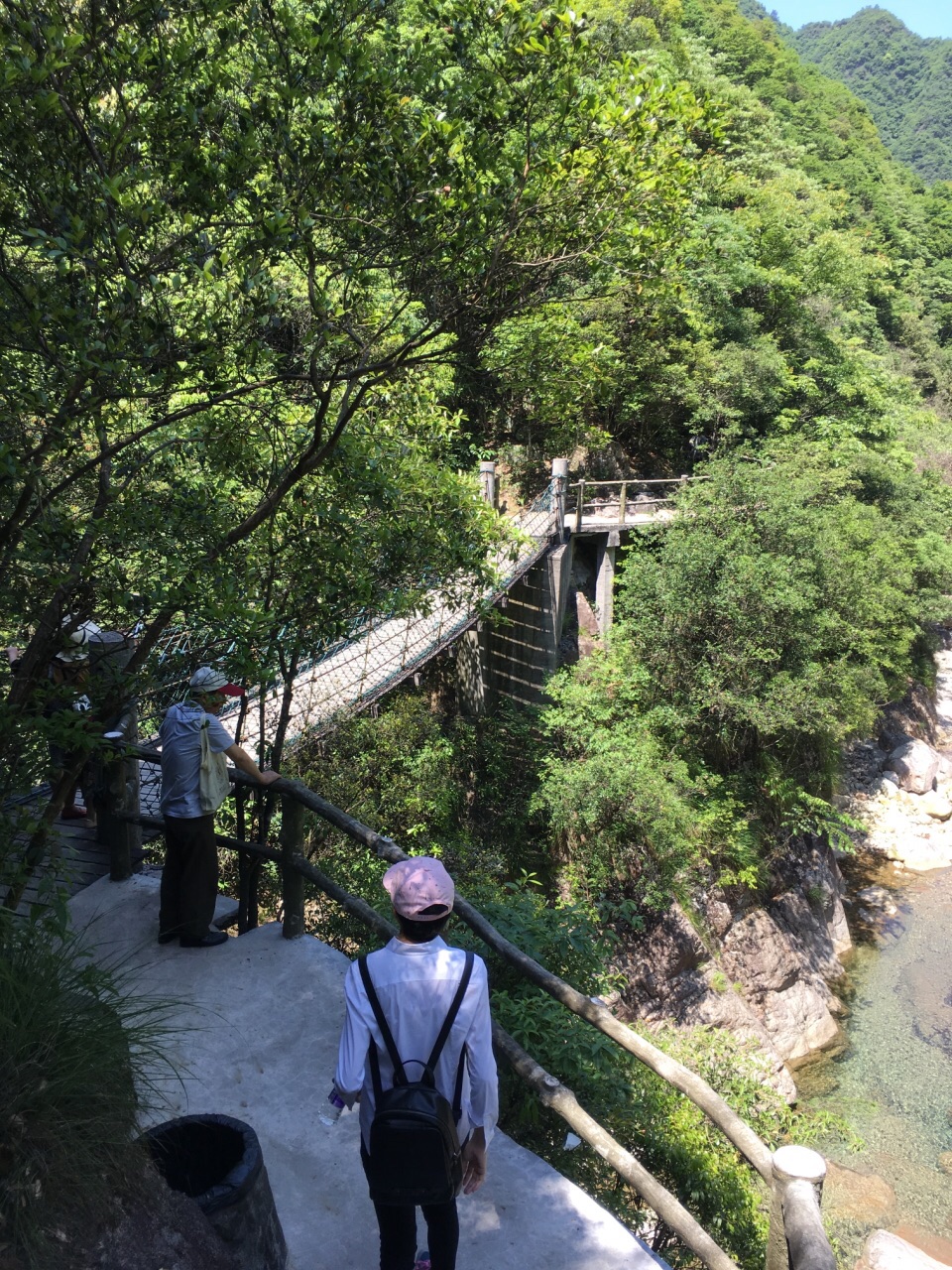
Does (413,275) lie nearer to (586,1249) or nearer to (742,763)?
(586,1249)

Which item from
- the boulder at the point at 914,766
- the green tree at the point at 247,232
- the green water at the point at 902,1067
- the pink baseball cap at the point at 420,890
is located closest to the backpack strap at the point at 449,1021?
the pink baseball cap at the point at 420,890

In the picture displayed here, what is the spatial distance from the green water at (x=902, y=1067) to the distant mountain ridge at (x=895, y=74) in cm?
7607

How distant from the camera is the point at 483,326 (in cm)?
449

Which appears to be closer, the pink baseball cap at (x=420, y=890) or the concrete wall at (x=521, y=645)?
the pink baseball cap at (x=420, y=890)

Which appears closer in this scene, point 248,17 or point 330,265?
point 248,17

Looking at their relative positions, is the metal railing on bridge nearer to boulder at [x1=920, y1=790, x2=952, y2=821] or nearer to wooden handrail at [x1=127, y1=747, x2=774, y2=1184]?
wooden handrail at [x1=127, y1=747, x2=774, y2=1184]

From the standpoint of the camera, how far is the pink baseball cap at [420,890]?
6.93 ft

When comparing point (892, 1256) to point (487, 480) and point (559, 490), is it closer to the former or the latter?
point (487, 480)

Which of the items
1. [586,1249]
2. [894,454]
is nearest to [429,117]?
[586,1249]

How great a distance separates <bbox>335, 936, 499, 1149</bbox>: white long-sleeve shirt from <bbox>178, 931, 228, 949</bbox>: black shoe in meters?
2.25

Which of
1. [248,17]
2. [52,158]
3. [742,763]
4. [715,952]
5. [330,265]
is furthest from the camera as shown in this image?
[742,763]

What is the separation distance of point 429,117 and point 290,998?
3733 mm

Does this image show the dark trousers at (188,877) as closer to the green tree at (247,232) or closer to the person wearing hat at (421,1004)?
the green tree at (247,232)

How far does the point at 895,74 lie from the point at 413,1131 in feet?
372
